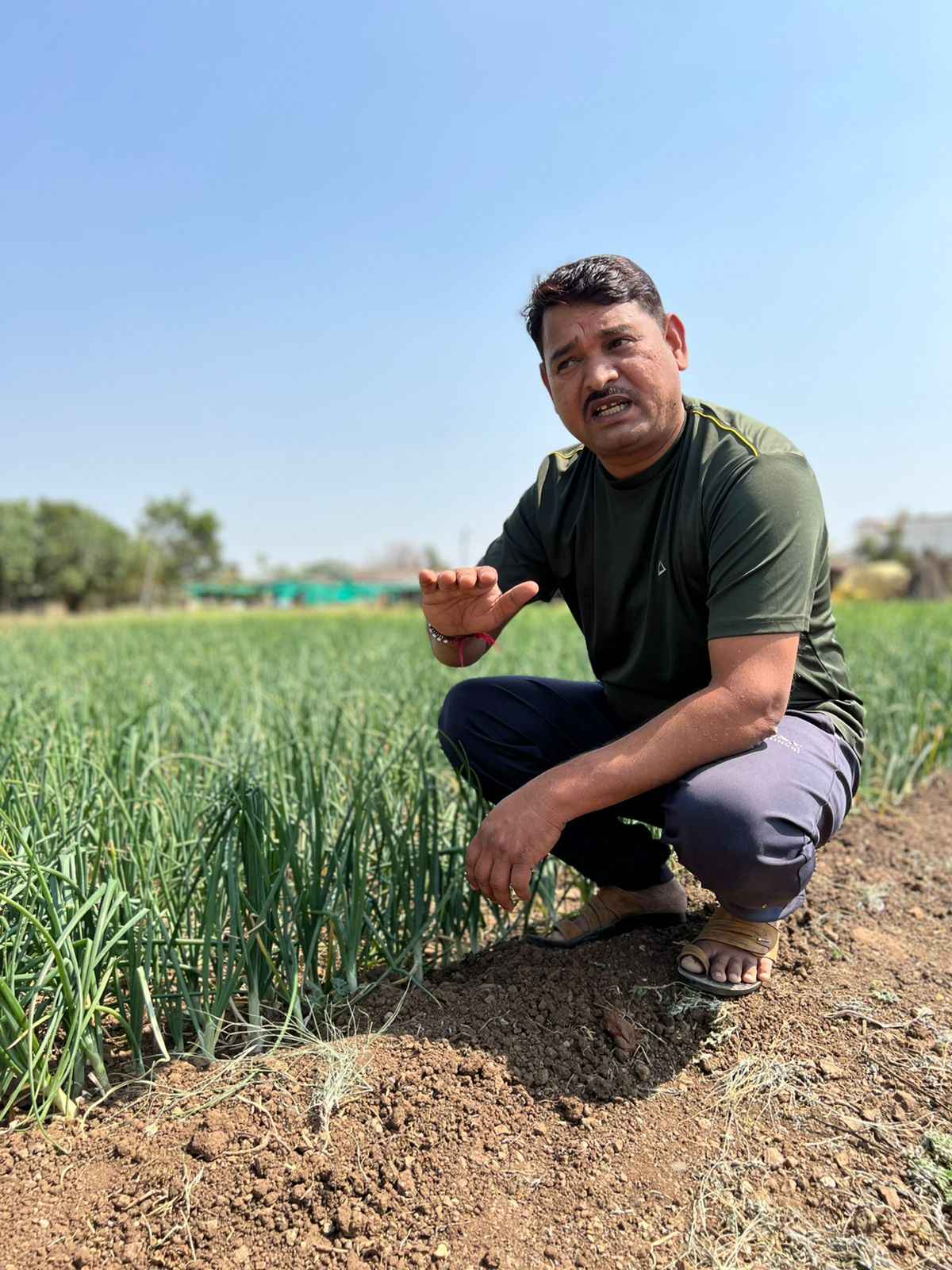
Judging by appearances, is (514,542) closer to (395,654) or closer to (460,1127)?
(460,1127)

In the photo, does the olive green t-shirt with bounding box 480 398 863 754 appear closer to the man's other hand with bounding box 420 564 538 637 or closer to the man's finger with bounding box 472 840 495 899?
the man's other hand with bounding box 420 564 538 637

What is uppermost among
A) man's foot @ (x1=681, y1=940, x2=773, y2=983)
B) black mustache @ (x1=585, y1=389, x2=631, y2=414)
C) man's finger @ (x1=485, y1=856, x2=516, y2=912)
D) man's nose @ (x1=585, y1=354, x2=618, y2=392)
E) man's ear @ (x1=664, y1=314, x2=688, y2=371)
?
man's ear @ (x1=664, y1=314, x2=688, y2=371)

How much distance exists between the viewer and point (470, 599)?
168cm

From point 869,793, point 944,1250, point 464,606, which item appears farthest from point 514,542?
point 869,793

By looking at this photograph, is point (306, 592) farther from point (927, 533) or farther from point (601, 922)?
point (601, 922)

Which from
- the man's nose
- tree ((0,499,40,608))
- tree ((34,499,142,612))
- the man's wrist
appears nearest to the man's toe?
the man's wrist

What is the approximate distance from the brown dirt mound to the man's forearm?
14.4 inches

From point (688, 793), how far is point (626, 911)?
1.56 ft

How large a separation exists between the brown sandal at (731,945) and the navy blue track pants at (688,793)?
0.16 feet

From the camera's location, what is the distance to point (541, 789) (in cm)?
136

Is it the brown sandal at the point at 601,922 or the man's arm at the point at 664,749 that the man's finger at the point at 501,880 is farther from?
the brown sandal at the point at 601,922

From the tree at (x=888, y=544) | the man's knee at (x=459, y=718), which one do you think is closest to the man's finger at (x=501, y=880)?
the man's knee at (x=459, y=718)

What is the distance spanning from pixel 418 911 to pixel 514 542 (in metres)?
0.79

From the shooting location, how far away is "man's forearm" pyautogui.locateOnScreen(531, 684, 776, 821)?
1338 mm
